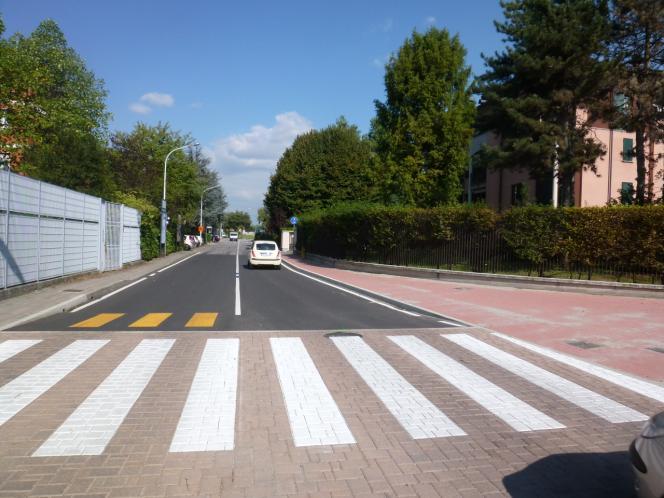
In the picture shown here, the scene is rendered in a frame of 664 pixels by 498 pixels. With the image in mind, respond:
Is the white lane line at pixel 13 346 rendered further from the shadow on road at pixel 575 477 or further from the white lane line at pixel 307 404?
the shadow on road at pixel 575 477

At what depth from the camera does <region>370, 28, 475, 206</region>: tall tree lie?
90.6ft

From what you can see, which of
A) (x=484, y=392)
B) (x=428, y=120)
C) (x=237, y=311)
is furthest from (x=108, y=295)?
(x=428, y=120)

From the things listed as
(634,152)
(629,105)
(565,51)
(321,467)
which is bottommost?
(321,467)

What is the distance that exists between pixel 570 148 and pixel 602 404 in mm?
20385

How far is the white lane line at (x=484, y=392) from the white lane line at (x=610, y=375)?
163 cm

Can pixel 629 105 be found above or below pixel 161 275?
above

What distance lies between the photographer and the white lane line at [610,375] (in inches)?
239

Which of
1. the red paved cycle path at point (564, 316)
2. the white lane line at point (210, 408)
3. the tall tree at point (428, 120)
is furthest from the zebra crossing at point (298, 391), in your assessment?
the tall tree at point (428, 120)

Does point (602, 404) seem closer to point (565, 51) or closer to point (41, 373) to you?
point (41, 373)

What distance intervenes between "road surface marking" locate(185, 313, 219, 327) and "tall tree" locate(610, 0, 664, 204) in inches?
755

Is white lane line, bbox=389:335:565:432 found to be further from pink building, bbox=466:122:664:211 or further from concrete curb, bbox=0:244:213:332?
pink building, bbox=466:122:664:211

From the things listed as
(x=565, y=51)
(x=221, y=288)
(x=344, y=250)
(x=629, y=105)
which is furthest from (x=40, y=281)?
(x=629, y=105)

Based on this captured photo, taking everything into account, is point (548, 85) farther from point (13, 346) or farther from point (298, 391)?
point (13, 346)

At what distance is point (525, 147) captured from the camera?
896 inches
